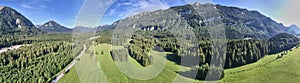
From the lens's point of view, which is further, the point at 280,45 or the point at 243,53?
the point at 280,45

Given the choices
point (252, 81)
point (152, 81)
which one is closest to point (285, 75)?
point (252, 81)

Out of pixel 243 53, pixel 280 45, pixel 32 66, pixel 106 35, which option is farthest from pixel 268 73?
pixel 280 45

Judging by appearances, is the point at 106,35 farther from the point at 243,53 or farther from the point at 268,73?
the point at 243,53

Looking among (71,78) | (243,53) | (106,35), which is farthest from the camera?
(243,53)

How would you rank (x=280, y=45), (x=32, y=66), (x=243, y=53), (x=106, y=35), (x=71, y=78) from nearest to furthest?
(x=106, y=35) < (x=71, y=78) < (x=243, y=53) < (x=32, y=66) < (x=280, y=45)

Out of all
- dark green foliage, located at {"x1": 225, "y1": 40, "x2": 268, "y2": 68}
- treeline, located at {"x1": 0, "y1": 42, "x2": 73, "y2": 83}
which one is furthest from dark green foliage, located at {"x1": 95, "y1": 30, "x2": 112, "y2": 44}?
dark green foliage, located at {"x1": 225, "y1": 40, "x2": 268, "y2": 68}

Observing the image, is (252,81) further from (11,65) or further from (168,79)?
(11,65)

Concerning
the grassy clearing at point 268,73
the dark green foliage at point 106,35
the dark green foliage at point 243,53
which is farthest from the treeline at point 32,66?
the dark green foliage at point 243,53

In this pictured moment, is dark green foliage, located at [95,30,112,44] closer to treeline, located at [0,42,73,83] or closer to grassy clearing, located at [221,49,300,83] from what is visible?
treeline, located at [0,42,73,83]

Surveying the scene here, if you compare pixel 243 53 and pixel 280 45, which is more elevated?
pixel 243 53
